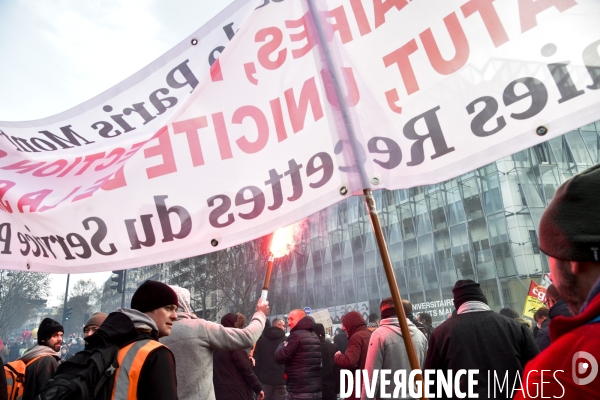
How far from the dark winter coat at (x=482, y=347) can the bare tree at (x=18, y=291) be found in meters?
57.5

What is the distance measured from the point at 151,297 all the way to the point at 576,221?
2.26m

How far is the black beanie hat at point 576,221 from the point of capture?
1090mm

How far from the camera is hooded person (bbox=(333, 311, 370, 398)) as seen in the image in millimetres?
5668

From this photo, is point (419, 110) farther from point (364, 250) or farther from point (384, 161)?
point (364, 250)

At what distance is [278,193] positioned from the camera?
2975 millimetres

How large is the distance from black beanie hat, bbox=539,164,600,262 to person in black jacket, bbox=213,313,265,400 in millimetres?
5793

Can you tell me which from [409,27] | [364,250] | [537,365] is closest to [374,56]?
[409,27]

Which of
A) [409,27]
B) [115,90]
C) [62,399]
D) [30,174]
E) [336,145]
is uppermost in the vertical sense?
[115,90]

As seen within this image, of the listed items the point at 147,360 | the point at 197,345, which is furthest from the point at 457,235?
the point at 147,360

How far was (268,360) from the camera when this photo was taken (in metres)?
8.94

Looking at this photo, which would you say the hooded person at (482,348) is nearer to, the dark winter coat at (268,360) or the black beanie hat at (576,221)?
the black beanie hat at (576,221)

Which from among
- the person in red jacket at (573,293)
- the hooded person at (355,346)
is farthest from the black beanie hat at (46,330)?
the person in red jacket at (573,293)

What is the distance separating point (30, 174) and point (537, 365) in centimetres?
395

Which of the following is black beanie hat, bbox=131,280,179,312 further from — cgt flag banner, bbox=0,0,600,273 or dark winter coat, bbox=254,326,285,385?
dark winter coat, bbox=254,326,285,385
